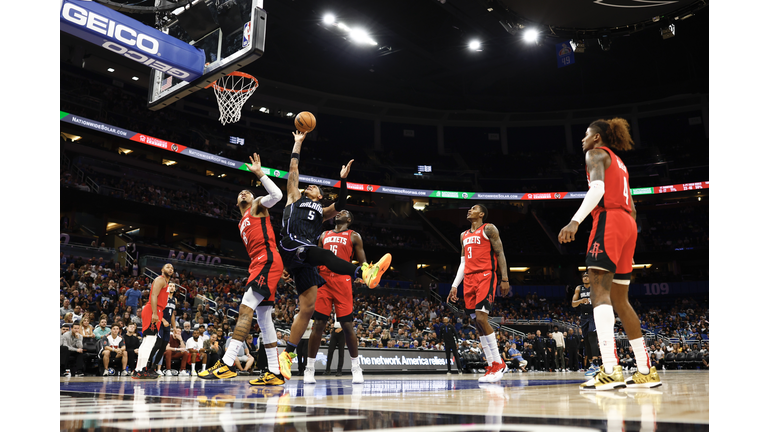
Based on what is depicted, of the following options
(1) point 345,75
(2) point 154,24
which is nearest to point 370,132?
(1) point 345,75

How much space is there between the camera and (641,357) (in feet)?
13.2

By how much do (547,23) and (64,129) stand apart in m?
22.2

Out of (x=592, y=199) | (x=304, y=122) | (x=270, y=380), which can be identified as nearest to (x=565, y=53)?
(x=304, y=122)

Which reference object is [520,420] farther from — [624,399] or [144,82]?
[144,82]

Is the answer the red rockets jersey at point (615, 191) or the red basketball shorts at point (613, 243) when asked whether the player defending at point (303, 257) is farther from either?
the red rockets jersey at point (615, 191)

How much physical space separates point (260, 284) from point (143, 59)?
9.73ft

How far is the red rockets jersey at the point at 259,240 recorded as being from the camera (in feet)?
17.2

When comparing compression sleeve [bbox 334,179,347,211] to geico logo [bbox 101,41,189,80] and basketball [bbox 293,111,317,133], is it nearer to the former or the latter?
basketball [bbox 293,111,317,133]

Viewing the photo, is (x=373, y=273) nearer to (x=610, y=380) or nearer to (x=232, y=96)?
(x=610, y=380)

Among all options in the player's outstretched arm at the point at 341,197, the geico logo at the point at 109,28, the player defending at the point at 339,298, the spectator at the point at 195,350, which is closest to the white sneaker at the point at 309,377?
the player defending at the point at 339,298

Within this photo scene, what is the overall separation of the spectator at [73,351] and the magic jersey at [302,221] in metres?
6.39

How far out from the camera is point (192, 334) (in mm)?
10758

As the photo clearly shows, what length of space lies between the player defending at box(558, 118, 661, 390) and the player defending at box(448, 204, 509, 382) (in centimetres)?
199

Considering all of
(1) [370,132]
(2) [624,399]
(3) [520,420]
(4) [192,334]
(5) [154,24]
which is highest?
(1) [370,132]
